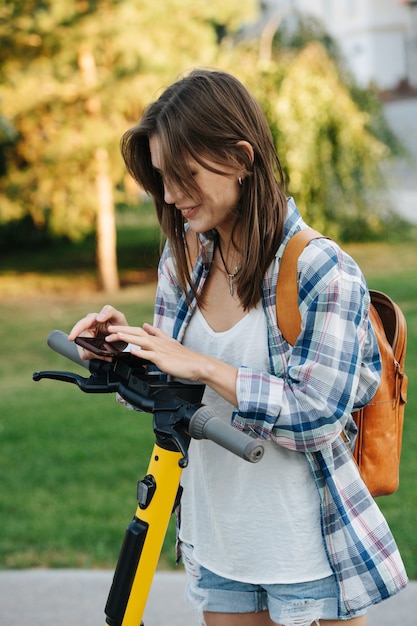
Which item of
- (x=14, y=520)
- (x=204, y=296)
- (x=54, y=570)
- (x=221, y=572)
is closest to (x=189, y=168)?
(x=204, y=296)

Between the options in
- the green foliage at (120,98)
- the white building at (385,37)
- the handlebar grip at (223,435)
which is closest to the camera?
the handlebar grip at (223,435)

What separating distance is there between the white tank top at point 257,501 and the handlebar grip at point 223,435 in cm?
23

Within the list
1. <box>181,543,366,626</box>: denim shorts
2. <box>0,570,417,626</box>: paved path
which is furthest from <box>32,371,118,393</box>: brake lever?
<box>0,570,417,626</box>: paved path

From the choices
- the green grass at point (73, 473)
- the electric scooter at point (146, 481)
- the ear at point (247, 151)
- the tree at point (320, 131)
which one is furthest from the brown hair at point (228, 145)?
the tree at point (320, 131)

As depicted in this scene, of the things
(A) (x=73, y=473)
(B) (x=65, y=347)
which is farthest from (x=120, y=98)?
(B) (x=65, y=347)

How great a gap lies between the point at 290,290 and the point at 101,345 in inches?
13.9

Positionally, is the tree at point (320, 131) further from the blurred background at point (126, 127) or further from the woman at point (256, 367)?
the woman at point (256, 367)

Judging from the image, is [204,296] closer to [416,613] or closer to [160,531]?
[160,531]

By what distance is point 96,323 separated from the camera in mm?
1725

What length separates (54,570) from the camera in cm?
355

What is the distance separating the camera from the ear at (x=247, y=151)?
5.33 ft

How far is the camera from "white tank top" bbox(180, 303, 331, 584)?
170 cm

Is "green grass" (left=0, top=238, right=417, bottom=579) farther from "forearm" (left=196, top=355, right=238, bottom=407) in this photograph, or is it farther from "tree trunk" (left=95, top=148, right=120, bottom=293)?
"tree trunk" (left=95, top=148, right=120, bottom=293)

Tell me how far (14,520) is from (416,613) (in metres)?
2.01
